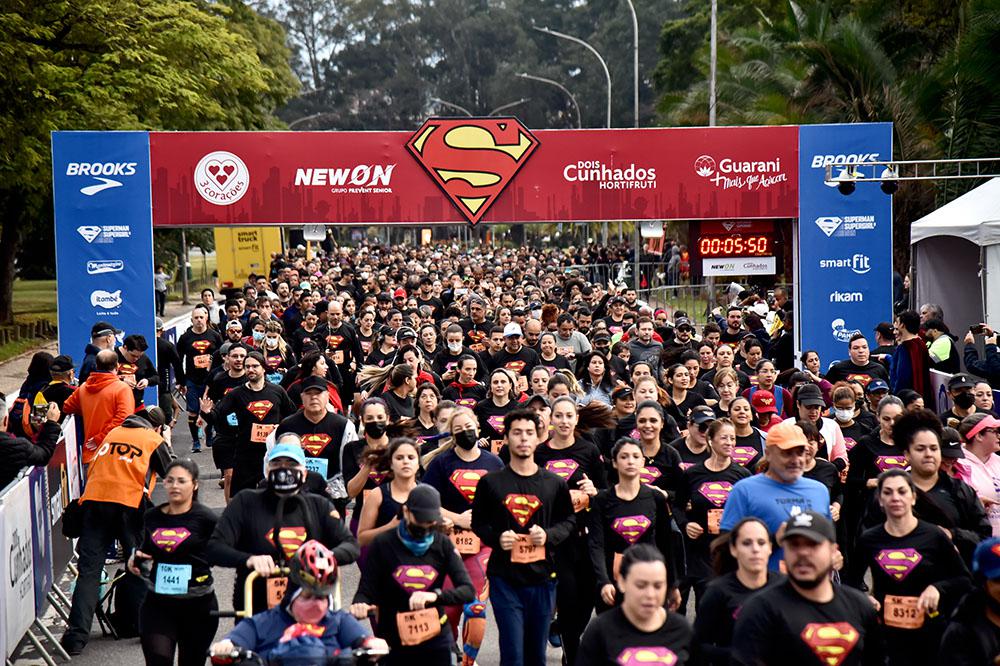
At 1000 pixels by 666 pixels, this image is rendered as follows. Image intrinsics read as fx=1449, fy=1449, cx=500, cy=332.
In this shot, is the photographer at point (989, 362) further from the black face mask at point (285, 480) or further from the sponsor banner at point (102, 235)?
the sponsor banner at point (102, 235)

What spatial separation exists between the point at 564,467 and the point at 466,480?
63cm

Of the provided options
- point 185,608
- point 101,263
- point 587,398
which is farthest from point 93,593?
point 101,263

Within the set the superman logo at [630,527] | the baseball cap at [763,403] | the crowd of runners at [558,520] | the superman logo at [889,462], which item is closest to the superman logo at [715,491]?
the crowd of runners at [558,520]

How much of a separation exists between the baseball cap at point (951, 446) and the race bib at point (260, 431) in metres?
5.70

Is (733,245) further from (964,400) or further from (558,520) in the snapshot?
(558,520)

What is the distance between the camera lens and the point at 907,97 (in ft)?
105

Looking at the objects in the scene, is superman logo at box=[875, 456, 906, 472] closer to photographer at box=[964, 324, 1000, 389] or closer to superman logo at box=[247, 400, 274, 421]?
superman logo at box=[247, 400, 274, 421]

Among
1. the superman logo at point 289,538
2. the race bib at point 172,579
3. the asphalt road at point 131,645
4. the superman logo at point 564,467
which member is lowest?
the asphalt road at point 131,645

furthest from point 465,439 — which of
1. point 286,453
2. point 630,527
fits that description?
point 286,453

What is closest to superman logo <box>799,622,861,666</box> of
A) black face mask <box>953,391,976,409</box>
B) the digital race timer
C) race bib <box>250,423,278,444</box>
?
black face mask <box>953,391,976,409</box>

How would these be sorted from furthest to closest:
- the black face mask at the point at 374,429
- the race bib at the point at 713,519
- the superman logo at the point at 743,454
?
the superman logo at the point at 743,454 → the black face mask at the point at 374,429 → the race bib at the point at 713,519

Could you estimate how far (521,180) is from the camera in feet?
68.4

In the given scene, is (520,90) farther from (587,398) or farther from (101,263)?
(587,398)

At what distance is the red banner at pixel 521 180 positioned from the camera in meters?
20.6
